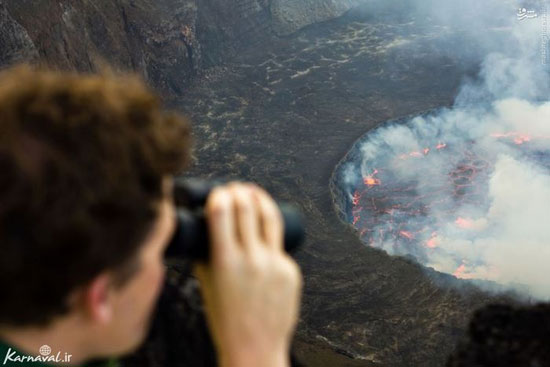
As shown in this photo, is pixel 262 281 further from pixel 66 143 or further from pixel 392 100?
pixel 392 100

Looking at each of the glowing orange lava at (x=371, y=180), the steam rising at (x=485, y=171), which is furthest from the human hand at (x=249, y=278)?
the glowing orange lava at (x=371, y=180)

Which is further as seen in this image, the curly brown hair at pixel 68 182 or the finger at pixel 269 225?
the finger at pixel 269 225

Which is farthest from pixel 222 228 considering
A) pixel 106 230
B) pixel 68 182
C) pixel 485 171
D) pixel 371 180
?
pixel 485 171

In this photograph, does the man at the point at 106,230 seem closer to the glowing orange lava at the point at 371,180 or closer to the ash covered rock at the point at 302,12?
the glowing orange lava at the point at 371,180

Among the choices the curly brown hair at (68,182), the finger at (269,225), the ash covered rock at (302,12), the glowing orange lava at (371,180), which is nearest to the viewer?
the curly brown hair at (68,182)

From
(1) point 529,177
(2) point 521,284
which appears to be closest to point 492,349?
(2) point 521,284

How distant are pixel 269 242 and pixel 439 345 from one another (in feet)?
33.6

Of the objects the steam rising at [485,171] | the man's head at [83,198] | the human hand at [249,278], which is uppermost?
the man's head at [83,198]

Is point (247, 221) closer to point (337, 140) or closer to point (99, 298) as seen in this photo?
point (99, 298)

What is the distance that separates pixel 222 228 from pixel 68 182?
1.48 feet

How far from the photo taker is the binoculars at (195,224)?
1826mm

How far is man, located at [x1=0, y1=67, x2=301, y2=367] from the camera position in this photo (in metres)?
1.52

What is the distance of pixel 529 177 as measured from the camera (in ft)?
54.6

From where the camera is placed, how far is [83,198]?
1.54m
